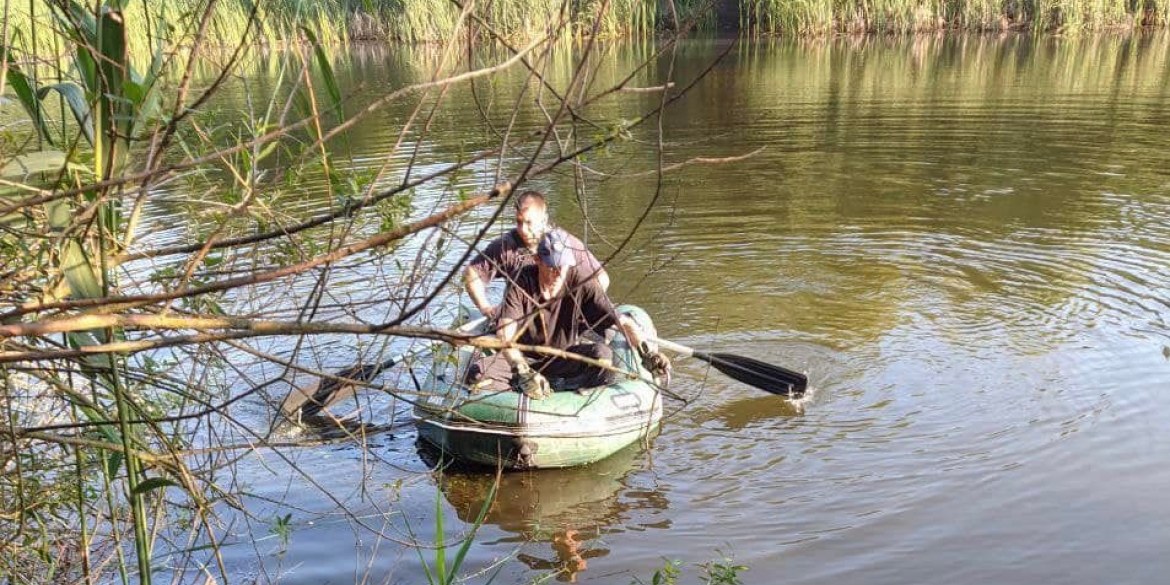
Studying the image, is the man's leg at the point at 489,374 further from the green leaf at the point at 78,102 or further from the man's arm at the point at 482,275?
the green leaf at the point at 78,102

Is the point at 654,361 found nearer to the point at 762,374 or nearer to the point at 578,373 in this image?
the point at 578,373

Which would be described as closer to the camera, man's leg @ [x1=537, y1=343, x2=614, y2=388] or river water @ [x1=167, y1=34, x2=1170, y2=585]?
river water @ [x1=167, y1=34, x2=1170, y2=585]

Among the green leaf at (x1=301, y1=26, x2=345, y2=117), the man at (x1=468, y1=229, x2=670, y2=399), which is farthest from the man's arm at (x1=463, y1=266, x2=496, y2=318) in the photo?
the green leaf at (x1=301, y1=26, x2=345, y2=117)

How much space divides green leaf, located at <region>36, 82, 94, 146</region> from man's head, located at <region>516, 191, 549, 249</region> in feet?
11.6

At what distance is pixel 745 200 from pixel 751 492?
6547 mm

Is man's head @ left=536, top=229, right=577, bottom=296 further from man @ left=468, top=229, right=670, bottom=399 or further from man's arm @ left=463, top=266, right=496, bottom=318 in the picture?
man's arm @ left=463, top=266, right=496, bottom=318

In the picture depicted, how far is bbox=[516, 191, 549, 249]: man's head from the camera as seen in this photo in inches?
214

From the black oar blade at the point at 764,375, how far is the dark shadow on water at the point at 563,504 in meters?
0.88

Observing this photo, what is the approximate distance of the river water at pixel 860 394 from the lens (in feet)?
14.7

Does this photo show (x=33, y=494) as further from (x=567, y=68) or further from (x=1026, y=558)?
(x=567, y=68)

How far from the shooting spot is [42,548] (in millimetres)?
2807

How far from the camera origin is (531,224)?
18.0 ft

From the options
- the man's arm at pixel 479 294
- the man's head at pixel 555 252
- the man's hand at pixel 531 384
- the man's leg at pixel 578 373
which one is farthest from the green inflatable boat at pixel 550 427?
the man's head at pixel 555 252

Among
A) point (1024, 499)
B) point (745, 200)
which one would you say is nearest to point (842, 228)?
point (745, 200)
